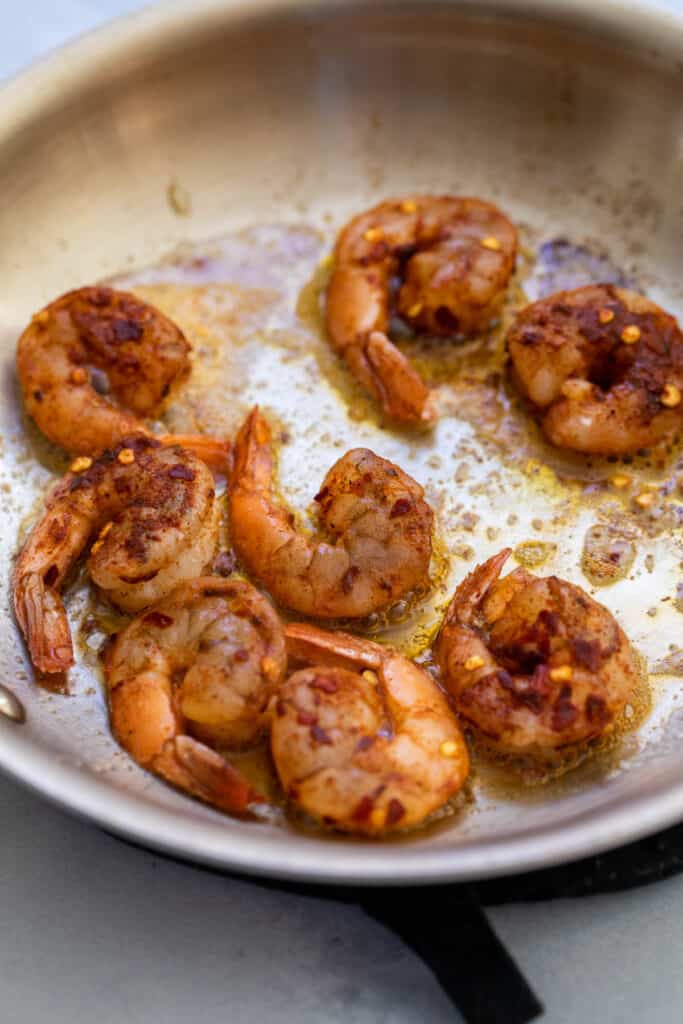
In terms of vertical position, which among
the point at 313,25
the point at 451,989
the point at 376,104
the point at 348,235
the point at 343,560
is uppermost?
the point at 313,25

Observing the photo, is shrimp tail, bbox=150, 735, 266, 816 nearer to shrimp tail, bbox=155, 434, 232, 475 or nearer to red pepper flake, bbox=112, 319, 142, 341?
shrimp tail, bbox=155, 434, 232, 475

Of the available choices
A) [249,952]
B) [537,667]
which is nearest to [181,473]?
[537,667]

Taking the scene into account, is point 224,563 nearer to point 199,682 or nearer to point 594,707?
point 199,682

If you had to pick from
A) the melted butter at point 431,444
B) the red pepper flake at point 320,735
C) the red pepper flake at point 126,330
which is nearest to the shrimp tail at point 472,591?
the melted butter at point 431,444

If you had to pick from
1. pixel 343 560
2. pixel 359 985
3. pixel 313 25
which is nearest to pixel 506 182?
pixel 313 25

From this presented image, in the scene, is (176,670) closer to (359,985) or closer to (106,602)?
(106,602)

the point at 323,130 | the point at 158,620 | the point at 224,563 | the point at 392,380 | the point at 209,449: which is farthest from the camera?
the point at 323,130
